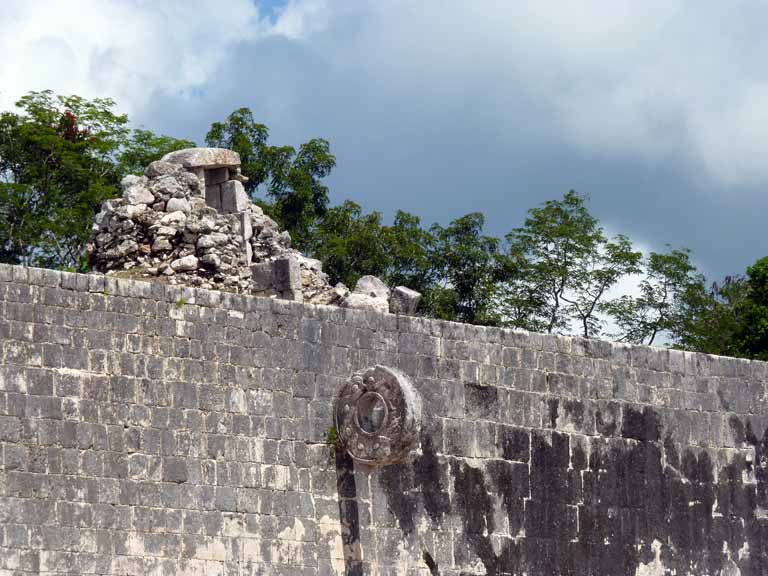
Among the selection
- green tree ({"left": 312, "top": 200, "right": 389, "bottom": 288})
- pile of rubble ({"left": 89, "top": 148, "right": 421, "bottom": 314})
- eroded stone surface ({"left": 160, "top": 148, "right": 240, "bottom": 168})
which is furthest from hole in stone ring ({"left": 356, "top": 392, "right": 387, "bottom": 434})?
green tree ({"left": 312, "top": 200, "right": 389, "bottom": 288})

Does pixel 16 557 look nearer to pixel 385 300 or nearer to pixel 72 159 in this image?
pixel 385 300

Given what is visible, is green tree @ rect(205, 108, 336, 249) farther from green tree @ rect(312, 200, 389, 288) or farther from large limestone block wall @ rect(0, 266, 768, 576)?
large limestone block wall @ rect(0, 266, 768, 576)

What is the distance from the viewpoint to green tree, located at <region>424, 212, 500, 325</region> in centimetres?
3188

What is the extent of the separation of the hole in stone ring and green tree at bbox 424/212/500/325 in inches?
643

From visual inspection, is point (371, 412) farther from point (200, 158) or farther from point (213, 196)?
point (213, 196)

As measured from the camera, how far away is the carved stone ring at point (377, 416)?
14.8 meters

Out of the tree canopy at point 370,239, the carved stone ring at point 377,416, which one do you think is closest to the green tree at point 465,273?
the tree canopy at point 370,239

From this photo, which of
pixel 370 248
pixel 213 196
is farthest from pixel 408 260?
pixel 213 196

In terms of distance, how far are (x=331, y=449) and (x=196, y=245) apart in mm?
3383

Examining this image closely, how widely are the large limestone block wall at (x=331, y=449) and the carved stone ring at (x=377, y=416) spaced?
0.16 meters

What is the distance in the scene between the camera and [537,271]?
34625 millimetres

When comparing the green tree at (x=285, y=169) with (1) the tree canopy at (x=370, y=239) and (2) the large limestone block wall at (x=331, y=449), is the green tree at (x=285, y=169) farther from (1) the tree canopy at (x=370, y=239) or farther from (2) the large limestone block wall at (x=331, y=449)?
(2) the large limestone block wall at (x=331, y=449)

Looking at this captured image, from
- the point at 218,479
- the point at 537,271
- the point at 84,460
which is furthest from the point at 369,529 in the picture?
the point at 537,271

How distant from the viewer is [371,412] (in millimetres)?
14883
